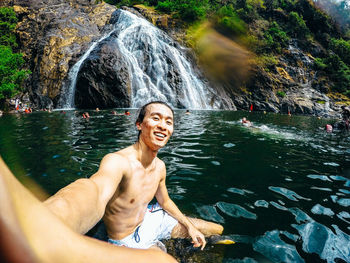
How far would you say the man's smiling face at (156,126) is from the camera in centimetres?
229

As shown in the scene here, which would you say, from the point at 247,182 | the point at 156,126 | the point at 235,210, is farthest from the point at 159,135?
the point at 247,182

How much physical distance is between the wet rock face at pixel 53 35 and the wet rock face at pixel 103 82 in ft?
11.8

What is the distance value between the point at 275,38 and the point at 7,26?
4216 cm

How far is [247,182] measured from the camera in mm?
4754

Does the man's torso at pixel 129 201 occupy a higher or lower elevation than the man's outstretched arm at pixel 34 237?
lower

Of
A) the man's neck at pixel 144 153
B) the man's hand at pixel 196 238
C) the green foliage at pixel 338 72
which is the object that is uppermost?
the green foliage at pixel 338 72

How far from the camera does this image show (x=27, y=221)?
52cm

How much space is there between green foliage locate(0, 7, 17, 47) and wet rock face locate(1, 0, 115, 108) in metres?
0.84

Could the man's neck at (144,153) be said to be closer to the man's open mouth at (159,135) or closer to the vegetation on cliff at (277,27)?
the man's open mouth at (159,135)

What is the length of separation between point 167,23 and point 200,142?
31809 mm

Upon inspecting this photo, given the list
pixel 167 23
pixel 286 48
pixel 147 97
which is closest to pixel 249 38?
pixel 286 48

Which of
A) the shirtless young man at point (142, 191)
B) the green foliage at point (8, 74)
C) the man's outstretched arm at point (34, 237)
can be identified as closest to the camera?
the man's outstretched arm at point (34, 237)

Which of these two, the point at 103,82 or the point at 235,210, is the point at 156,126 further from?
the point at 103,82

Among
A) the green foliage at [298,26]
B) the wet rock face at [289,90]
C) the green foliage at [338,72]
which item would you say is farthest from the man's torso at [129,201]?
the green foliage at [298,26]
